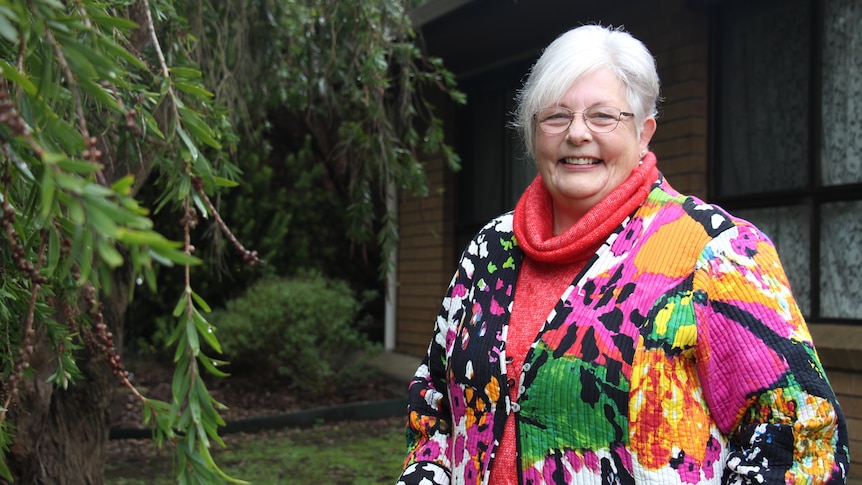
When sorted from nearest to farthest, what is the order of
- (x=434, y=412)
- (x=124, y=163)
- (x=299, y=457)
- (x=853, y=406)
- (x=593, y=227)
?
(x=593, y=227) < (x=434, y=412) < (x=124, y=163) < (x=853, y=406) < (x=299, y=457)

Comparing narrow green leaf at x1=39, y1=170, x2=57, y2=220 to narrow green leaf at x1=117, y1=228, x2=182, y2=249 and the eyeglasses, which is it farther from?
the eyeglasses

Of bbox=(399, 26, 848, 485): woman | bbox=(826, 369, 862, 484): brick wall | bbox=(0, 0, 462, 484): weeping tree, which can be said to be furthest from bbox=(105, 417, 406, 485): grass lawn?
bbox=(399, 26, 848, 485): woman

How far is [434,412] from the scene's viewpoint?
216cm

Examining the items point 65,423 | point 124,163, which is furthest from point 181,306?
point 65,423

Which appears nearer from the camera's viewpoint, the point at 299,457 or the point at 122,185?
the point at 122,185

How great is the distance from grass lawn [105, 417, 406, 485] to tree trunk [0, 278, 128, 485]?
93 centimetres

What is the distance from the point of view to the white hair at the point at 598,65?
1.95 meters

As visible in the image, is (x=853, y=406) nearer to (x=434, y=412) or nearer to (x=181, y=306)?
(x=434, y=412)

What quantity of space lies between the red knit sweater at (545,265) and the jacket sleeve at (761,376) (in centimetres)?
23

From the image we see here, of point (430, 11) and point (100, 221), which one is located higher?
point (430, 11)

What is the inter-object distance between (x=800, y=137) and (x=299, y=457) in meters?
4.10

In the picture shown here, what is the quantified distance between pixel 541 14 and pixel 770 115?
6.81ft

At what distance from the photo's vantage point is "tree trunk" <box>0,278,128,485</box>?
357 centimetres

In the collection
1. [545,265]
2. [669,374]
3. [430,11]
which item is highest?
[430,11]
